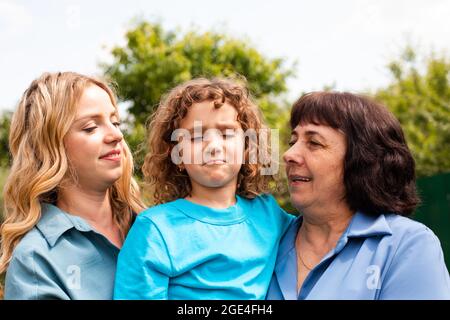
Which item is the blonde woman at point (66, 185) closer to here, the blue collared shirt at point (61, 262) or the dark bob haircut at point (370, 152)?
the blue collared shirt at point (61, 262)

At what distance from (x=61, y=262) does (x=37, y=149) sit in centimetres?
56

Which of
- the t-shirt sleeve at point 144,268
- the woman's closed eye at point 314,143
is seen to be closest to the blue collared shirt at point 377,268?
the woman's closed eye at point 314,143

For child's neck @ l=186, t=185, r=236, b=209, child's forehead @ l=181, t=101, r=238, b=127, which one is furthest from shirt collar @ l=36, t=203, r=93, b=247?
child's forehead @ l=181, t=101, r=238, b=127

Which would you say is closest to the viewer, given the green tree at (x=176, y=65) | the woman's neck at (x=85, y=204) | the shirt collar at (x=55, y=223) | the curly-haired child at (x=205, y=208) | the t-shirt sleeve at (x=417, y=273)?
the t-shirt sleeve at (x=417, y=273)

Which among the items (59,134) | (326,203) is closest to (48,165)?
(59,134)

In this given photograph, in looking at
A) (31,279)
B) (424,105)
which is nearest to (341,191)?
(31,279)

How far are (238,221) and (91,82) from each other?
0.94 m

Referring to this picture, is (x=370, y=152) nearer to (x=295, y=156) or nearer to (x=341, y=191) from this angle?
(x=341, y=191)

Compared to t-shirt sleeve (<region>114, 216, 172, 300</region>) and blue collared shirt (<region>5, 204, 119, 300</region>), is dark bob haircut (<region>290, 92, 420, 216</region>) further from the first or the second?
blue collared shirt (<region>5, 204, 119, 300</region>)

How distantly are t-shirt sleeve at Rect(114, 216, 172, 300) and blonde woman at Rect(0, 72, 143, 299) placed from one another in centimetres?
16

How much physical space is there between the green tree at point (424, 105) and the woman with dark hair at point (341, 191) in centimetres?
952

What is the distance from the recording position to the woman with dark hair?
243cm

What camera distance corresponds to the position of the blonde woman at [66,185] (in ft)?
7.97
